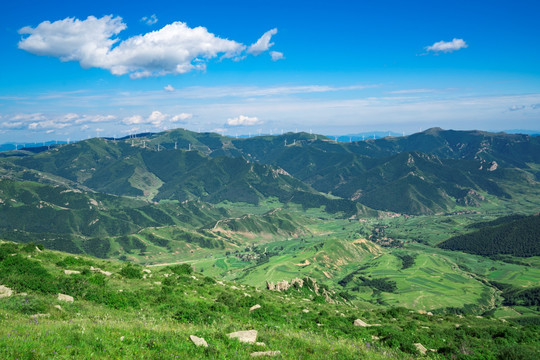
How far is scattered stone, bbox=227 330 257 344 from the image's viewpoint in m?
19.2

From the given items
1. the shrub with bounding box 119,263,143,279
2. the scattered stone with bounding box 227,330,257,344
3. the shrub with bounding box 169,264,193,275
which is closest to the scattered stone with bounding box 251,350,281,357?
the scattered stone with bounding box 227,330,257,344

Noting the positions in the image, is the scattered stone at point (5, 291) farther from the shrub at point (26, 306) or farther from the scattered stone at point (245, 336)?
the scattered stone at point (245, 336)

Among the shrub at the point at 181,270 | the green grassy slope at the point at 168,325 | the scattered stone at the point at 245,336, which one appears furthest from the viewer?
the shrub at the point at 181,270

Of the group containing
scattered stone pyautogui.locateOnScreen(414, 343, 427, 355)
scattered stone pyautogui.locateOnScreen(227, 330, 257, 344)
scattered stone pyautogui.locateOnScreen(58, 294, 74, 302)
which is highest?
scattered stone pyautogui.locateOnScreen(227, 330, 257, 344)

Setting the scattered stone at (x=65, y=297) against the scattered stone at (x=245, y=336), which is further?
the scattered stone at (x=65, y=297)

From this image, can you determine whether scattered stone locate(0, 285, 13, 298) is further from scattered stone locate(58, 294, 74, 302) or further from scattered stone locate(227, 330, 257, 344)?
scattered stone locate(227, 330, 257, 344)

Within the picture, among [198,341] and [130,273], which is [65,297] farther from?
[198,341]

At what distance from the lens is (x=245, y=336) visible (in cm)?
1984

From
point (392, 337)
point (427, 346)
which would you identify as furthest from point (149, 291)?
point (427, 346)

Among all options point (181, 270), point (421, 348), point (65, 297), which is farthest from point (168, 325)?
point (181, 270)

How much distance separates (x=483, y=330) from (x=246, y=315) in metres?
30.1

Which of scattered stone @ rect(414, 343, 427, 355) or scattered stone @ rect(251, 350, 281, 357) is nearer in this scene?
scattered stone @ rect(251, 350, 281, 357)

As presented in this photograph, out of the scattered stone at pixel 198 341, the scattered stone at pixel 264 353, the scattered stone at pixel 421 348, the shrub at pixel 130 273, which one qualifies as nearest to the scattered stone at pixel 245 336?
the scattered stone at pixel 264 353

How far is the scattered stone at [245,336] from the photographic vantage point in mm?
19195
